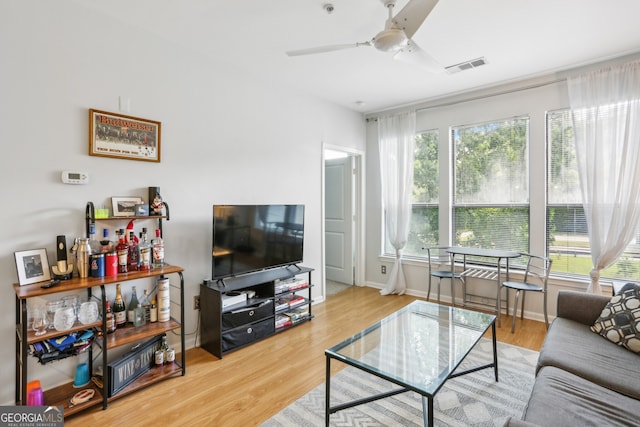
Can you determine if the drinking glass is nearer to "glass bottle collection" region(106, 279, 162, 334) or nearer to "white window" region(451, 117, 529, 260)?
"glass bottle collection" region(106, 279, 162, 334)

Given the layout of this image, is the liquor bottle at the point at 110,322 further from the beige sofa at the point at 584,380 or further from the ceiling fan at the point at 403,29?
the beige sofa at the point at 584,380

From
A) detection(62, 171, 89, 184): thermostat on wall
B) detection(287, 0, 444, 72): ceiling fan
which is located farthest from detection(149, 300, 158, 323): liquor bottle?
detection(287, 0, 444, 72): ceiling fan

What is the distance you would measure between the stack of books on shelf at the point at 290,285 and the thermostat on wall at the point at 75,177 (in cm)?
186

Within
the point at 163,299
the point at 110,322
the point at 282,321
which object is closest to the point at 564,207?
the point at 282,321

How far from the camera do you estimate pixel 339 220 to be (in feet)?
16.5

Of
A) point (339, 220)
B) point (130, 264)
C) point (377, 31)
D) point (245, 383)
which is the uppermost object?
point (377, 31)

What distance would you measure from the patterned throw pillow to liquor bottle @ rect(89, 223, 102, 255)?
11.1ft

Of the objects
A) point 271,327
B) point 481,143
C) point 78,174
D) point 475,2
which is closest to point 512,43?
point 475,2

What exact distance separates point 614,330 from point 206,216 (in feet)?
10.2

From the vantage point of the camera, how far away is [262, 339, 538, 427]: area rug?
6.07 feet

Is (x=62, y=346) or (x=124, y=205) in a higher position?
(x=124, y=205)

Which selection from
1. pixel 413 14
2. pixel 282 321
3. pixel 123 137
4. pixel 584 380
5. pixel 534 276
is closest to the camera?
pixel 584 380

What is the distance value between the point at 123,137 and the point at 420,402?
280cm

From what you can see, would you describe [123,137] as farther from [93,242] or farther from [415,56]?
[415,56]
